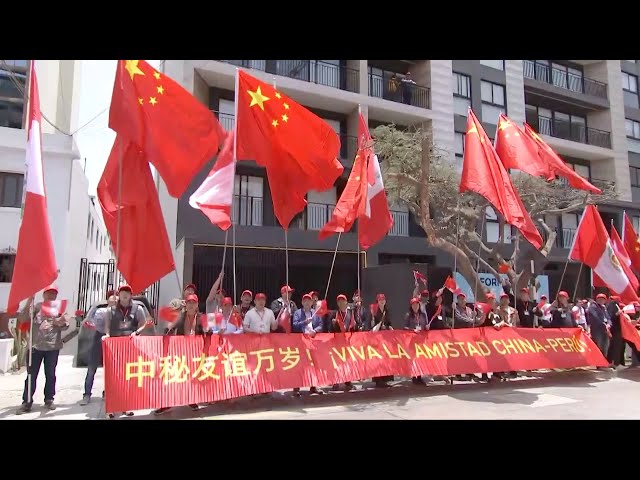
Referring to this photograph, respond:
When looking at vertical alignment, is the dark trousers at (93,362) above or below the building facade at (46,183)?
below

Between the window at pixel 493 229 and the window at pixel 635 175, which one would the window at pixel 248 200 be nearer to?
the window at pixel 493 229

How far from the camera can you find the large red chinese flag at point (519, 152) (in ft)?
32.3

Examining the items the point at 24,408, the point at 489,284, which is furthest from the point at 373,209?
the point at 489,284

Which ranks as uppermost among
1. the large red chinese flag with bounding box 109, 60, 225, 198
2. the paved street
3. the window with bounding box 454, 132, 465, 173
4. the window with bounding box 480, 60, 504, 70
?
the window with bounding box 480, 60, 504, 70

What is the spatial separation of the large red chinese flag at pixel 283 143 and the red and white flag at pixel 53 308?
11.2 feet

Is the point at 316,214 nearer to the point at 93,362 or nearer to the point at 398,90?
the point at 398,90

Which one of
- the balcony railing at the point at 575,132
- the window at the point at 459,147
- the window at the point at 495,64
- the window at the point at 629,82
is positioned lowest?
the window at the point at 459,147

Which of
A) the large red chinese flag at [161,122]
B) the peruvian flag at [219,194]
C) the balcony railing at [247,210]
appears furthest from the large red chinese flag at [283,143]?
the balcony railing at [247,210]

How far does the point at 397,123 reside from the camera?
2170 centimetres

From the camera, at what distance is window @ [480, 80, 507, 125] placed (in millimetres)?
23344

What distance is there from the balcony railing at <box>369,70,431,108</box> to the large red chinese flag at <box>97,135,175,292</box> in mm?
16164

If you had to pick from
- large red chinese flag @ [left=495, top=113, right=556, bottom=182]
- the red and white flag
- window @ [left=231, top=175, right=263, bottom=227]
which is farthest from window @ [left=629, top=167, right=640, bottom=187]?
the red and white flag

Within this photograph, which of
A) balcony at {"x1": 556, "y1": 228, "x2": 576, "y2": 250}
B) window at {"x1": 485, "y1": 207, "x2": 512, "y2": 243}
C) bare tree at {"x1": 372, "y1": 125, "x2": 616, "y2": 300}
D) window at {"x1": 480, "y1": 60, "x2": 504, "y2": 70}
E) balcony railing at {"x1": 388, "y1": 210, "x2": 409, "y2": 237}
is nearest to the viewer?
bare tree at {"x1": 372, "y1": 125, "x2": 616, "y2": 300}

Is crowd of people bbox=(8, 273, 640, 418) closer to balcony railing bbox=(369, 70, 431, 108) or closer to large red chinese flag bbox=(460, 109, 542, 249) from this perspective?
large red chinese flag bbox=(460, 109, 542, 249)
